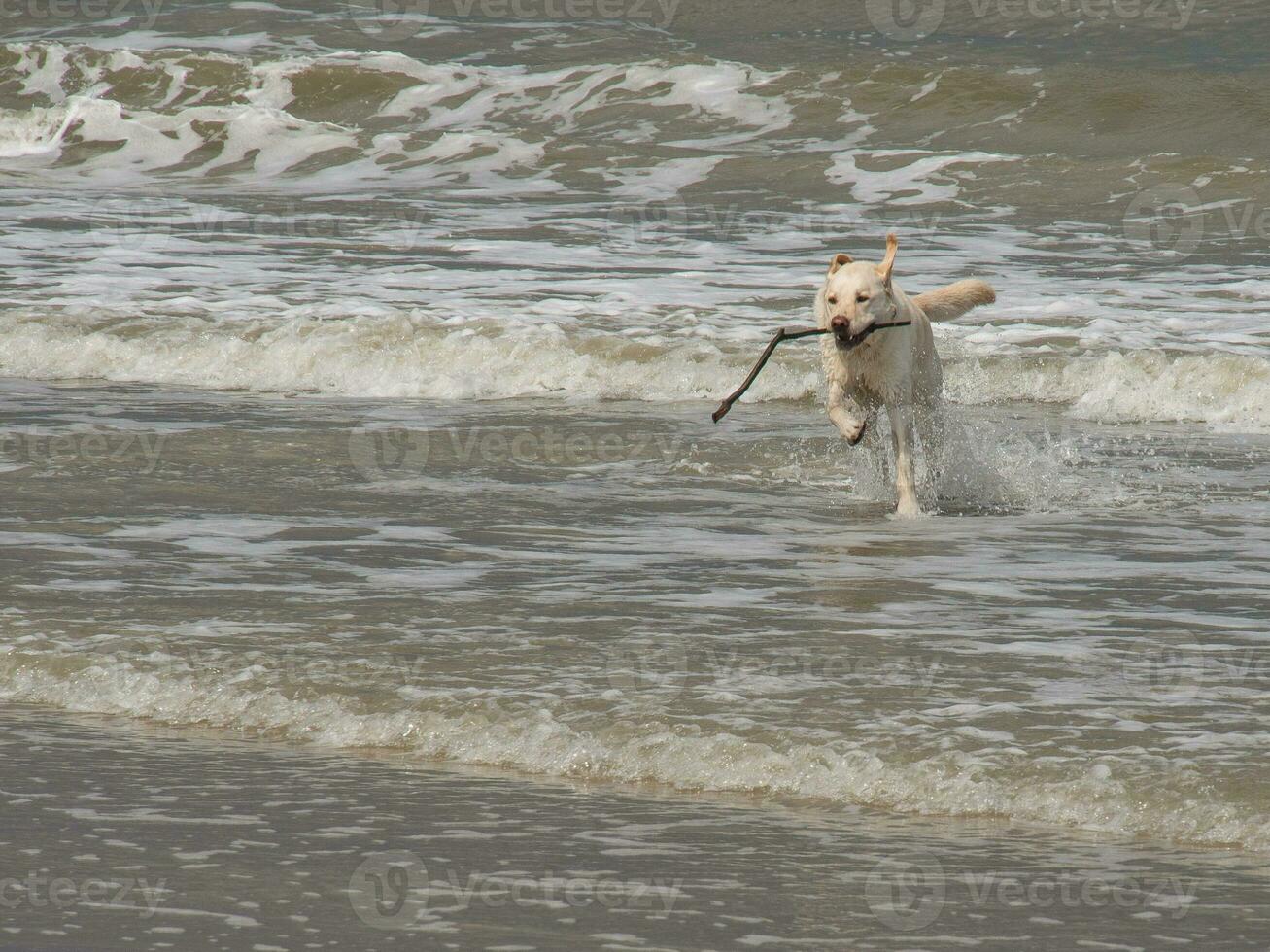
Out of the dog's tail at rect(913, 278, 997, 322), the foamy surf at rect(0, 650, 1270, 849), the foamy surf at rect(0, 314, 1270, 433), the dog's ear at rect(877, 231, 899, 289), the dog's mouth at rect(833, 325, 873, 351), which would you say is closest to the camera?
the foamy surf at rect(0, 650, 1270, 849)

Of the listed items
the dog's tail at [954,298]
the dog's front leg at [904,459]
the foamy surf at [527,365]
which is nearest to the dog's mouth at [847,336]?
the dog's front leg at [904,459]

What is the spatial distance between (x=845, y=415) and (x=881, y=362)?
0.31 m

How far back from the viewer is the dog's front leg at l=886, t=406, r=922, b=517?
873 centimetres

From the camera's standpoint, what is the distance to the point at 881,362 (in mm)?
8961

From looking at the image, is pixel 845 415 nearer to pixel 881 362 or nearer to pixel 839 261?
pixel 881 362

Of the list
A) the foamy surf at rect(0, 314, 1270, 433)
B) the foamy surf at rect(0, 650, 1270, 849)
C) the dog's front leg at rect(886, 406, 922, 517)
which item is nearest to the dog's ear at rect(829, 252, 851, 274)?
the dog's front leg at rect(886, 406, 922, 517)

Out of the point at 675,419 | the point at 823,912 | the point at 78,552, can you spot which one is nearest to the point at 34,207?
the point at 675,419

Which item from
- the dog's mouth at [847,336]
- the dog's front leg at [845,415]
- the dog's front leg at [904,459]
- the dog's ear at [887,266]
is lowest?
the dog's front leg at [904,459]

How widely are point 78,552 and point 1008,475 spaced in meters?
4.58

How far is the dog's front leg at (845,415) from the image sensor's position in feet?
28.6

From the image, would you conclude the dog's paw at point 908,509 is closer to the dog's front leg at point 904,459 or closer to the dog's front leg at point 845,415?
the dog's front leg at point 904,459

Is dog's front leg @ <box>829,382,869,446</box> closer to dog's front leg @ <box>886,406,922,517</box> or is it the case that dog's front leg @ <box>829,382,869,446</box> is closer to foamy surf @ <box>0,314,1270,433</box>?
dog's front leg @ <box>886,406,922,517</box>

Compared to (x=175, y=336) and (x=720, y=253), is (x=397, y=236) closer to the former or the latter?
(x=720, y=253)

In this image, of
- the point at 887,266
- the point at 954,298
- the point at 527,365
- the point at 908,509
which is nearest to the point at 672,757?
the point at 908,509
